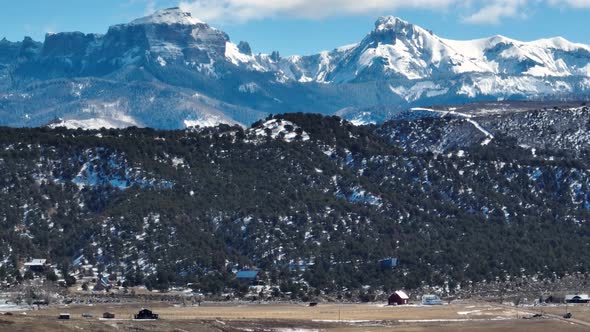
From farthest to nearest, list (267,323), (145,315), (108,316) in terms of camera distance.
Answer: (145,315) < (108,316) < (267,323)

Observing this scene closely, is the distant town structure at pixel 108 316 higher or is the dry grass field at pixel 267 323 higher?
the distant town structure at pixel 108 316

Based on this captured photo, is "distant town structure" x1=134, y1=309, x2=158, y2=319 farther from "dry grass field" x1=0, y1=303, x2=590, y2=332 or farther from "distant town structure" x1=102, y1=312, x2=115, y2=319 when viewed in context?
"distant town structure" x1=102, y1=312, x2=115, y2=319

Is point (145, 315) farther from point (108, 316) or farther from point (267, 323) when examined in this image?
point (267, 323)

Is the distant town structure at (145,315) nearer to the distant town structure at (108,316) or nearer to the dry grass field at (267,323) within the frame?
the dry grass field at (267,323)

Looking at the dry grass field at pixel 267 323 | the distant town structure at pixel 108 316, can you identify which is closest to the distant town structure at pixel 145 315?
the dry grass field at pixel 267 323

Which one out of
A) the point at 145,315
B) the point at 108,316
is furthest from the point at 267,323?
the point at 108,316

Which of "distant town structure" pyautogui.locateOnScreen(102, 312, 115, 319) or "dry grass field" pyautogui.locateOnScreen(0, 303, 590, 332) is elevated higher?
"distant town structure" pyautogui.locateOnScreen(102, 312, 115, 319)

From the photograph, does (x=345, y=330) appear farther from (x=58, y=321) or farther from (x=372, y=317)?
(x=58, y=321)

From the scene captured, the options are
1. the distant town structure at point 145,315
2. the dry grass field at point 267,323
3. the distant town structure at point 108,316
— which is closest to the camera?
the dry grass field at point 267,323

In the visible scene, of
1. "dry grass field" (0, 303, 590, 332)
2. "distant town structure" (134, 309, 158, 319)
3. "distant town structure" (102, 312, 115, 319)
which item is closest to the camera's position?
"dry grass field" (0, 303, 590, 332)

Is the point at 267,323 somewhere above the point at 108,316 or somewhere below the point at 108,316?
below

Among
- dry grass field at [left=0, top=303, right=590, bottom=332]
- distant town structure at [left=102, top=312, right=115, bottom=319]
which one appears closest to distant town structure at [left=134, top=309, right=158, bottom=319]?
dry grass field at [left=0, top=303, right=590, bottom=332]

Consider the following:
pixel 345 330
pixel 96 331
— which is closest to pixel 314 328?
pixel 345 330

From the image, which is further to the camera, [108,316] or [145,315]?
[145,315]
